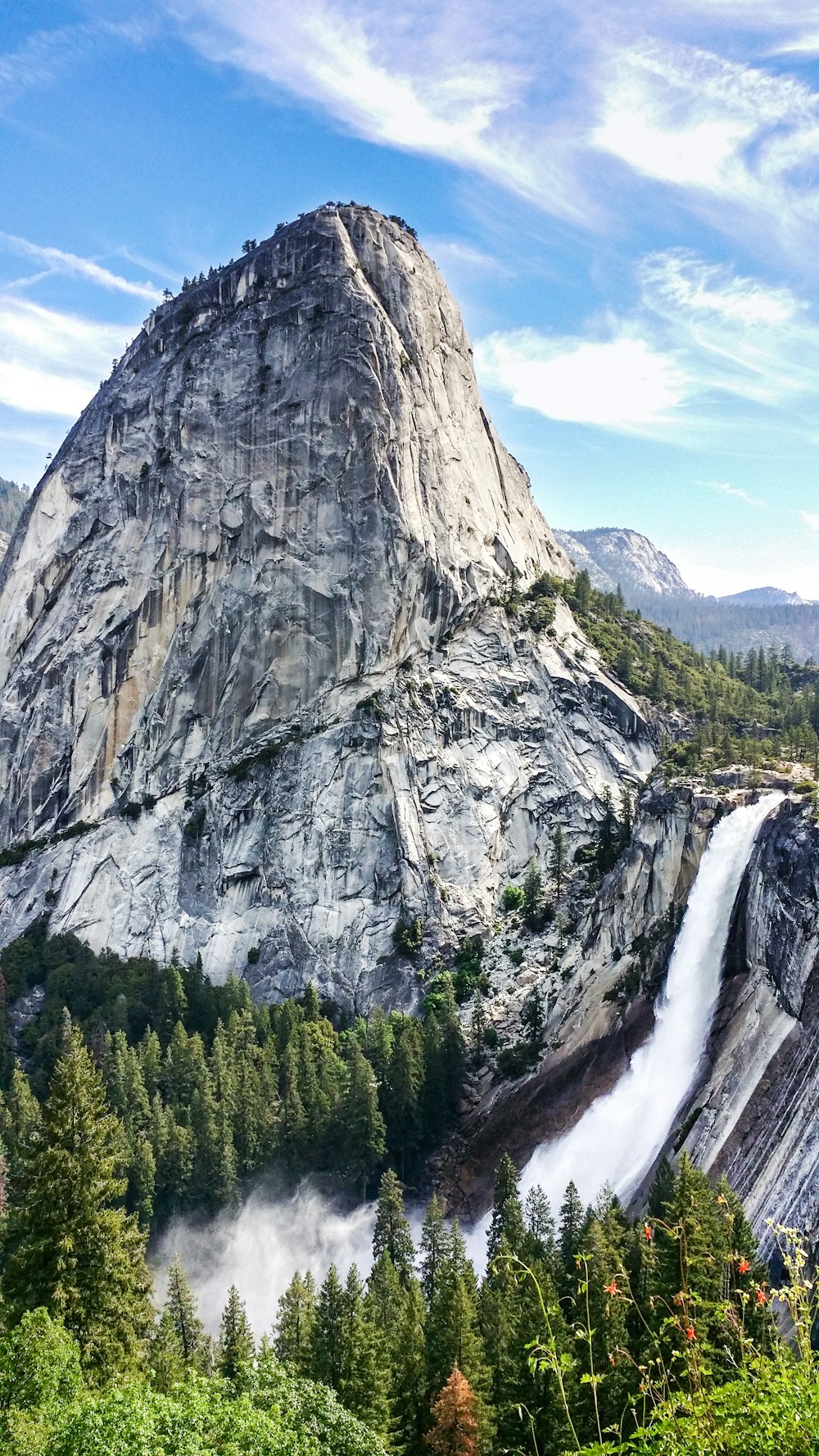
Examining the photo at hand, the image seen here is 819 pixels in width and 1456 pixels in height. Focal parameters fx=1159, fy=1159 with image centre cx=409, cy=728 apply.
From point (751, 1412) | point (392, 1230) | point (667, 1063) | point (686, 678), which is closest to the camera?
point (751, 1412)

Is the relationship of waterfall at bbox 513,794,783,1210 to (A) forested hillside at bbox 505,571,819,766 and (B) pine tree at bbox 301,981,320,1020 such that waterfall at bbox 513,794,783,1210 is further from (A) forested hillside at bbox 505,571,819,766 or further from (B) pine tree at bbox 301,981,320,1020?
(B) pine tree at bbox 301,981,320,1020

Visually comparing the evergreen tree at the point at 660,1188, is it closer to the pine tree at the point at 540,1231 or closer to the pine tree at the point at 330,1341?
the pine tree at the point at 540,1231

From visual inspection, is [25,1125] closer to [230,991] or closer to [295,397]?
[230,991]

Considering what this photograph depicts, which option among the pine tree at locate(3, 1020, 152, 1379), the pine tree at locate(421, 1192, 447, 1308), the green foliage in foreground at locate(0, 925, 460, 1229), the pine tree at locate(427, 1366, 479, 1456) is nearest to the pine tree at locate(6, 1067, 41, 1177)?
the green foliage in foreground at locate(0, 925, 460, 1229)

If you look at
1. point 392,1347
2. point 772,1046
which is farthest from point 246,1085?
point 392,1347

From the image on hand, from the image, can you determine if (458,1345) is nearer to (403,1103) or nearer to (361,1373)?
(361,1373)

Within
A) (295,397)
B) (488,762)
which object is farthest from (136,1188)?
(295,397)
